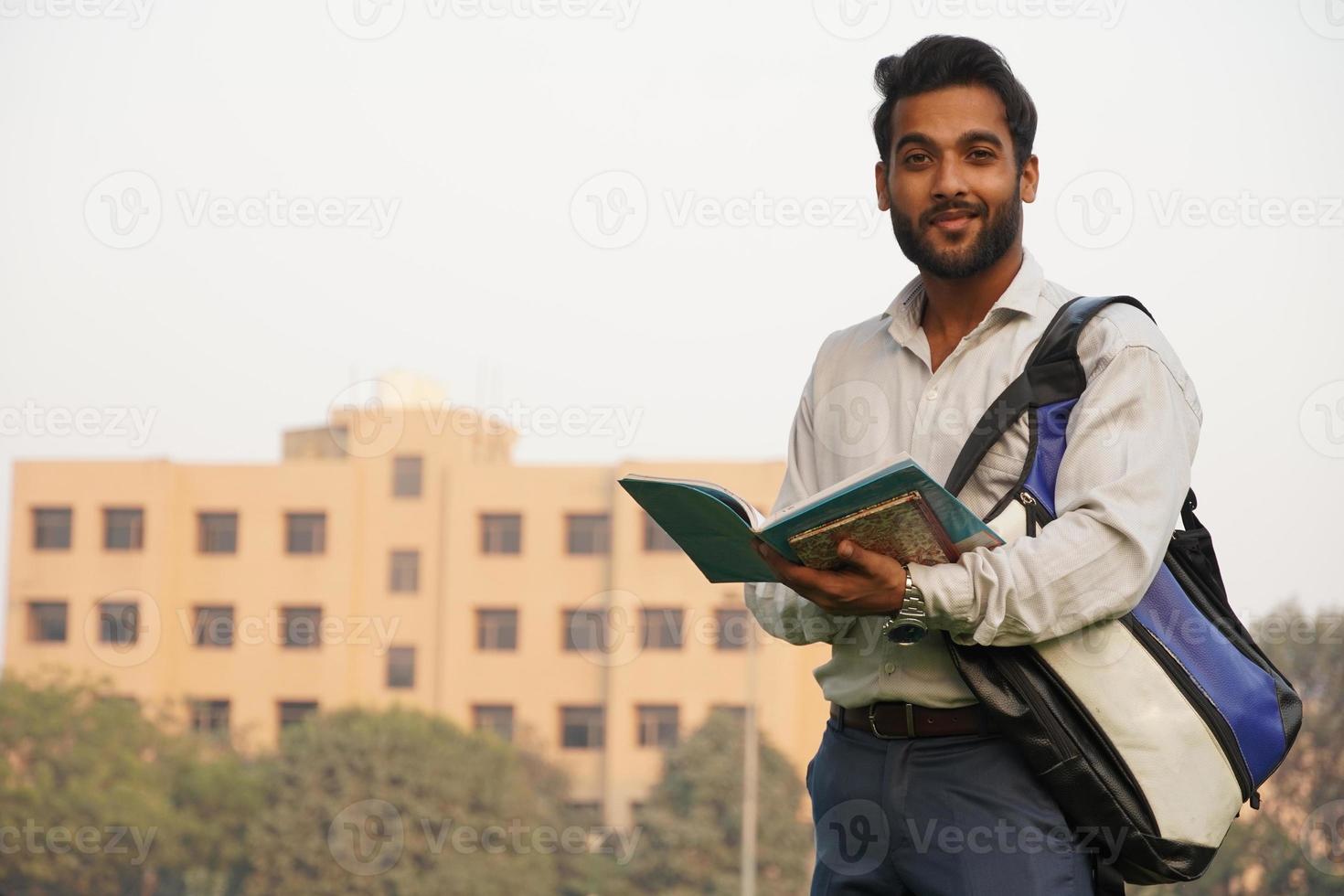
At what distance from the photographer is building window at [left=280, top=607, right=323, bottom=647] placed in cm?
3503

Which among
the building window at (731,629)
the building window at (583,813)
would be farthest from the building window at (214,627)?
the building window at (731,629)

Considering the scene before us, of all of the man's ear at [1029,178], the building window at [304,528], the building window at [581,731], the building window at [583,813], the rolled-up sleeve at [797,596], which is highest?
the building window at [304,528]

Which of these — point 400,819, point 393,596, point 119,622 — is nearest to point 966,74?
point 400,819

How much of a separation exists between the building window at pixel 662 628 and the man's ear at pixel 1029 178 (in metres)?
32.4

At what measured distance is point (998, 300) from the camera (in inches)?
72.6

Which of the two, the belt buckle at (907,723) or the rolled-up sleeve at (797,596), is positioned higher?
the rolled-up sleeve at (797,596)

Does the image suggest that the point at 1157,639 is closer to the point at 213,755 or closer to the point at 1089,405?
the point at 1089,405

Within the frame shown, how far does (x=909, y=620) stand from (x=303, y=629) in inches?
1363

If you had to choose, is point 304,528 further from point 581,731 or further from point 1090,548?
point 1090,548

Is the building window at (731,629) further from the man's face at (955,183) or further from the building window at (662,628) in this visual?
the man's face at (955,183)

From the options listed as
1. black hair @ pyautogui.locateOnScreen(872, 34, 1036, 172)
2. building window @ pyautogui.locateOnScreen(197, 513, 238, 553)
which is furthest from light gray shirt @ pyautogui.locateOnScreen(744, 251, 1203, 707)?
building window @ pyautogui.locateOnScreen(197, 513, 238, 553)

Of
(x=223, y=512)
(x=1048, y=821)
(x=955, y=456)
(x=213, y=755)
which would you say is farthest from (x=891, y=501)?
(x=223, y=512)

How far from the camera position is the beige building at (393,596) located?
3409 cm

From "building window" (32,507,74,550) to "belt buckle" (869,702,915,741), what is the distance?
A: 3605 centimetres
